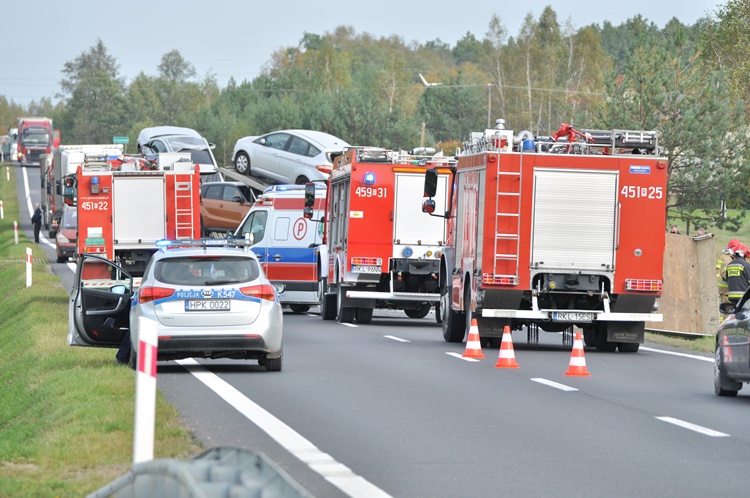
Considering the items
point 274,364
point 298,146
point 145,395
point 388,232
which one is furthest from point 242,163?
point 145,395

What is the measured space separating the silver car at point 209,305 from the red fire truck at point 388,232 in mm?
9776

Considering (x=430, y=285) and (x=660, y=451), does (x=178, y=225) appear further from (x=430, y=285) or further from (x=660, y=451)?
(x=660, y=451)

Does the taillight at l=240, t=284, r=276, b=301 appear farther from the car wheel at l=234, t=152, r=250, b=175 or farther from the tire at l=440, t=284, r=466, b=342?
the car wheel at l=234, t=152, r=250, b=175


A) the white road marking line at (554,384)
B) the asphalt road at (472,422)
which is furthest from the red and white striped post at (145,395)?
the white road marking line at (554,384)

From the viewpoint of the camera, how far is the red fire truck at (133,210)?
31.8 meters

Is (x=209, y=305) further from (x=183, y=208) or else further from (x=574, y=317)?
(x=183, y=208)

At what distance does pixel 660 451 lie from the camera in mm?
10477

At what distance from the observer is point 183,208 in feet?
106

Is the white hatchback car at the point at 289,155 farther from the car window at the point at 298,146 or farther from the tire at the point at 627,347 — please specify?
the tire at the point at 627,347

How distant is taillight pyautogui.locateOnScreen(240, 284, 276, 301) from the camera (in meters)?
16.3

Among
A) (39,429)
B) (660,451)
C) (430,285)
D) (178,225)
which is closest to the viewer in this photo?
(660,451)

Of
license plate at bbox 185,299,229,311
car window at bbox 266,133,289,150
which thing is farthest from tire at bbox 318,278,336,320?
car window at bbox 266,133,289,150

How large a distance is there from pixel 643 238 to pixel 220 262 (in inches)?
275

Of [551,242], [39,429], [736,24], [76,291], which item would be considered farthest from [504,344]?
[736,24]
